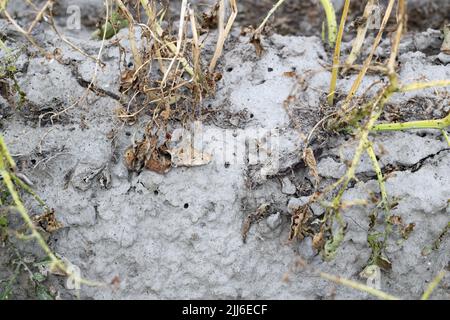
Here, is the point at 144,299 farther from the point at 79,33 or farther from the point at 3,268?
the point at 79,33

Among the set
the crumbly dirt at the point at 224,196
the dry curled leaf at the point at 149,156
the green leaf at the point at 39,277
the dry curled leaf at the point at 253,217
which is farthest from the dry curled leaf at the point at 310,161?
the green leaf at the point at 39,277

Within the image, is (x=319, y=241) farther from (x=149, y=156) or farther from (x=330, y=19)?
(x=330, y=19)

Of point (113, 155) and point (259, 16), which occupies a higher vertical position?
point (259, 16)

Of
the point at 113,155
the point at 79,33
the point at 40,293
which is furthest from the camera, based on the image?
the point at 79,33

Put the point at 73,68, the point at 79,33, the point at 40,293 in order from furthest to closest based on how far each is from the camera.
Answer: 1. the point at 79,33
2. the point at 73,68
3. the point at 40,293

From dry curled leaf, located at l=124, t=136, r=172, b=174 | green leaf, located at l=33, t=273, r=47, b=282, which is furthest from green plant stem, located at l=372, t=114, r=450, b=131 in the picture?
green leaf, located at l=33, t=273, r=47, b=282

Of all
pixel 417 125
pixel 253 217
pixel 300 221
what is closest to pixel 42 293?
pixel 253 217

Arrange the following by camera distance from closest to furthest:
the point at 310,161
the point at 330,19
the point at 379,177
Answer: the point at 379,177, the point at 310,161, the point at 330,19

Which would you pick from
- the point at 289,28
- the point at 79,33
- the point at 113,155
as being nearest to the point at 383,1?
the point at 289,28

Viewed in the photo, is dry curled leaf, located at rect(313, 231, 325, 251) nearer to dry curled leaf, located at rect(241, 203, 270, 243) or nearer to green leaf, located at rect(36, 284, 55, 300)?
dry curled leaf, located at rect(241, 203, 270, 243)
